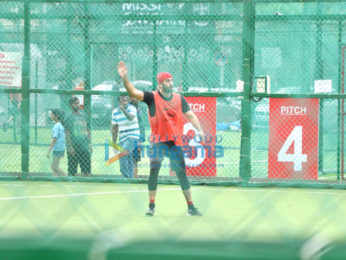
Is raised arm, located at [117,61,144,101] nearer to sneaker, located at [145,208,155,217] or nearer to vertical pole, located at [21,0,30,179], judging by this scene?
sneaker, located at [145,208,155,217]

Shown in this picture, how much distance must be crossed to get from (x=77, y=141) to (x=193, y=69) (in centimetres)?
202

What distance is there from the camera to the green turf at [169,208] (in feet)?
19.4

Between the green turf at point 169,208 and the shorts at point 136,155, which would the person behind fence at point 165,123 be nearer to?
the green turf at point 169,208

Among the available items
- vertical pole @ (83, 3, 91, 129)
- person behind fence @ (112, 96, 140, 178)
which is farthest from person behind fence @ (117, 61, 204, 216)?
vertical pole @ (83, 3, 91, 129)

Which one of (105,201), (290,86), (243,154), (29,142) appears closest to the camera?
(105,201)

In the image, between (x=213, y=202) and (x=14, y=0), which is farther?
(x=14, y=0)

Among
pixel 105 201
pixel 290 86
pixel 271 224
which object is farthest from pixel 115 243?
pixel 290 86

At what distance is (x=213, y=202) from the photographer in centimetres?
784

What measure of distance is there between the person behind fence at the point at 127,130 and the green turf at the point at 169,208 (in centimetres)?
30

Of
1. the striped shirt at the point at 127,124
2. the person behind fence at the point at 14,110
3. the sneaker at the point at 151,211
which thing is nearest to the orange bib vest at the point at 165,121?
the sneaker at the point at 151,211

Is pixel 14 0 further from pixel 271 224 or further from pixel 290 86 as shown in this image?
pixel 271 224

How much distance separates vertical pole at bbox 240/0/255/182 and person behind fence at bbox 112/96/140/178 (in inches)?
61.5

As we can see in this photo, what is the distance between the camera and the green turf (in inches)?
233

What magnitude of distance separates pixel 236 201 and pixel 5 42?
13.5ft
